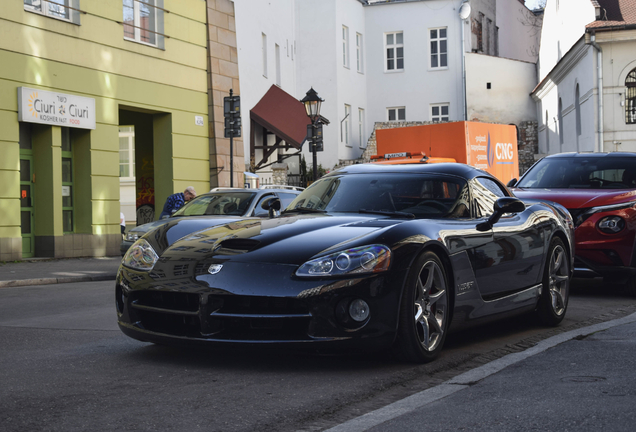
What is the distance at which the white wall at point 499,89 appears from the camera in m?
47.4

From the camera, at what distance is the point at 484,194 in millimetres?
6945

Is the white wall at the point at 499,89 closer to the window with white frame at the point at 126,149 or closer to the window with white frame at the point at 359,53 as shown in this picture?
the window with white frame at the point at 359,53

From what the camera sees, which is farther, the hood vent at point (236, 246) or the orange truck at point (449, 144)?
the orange truck at point (449, 144)

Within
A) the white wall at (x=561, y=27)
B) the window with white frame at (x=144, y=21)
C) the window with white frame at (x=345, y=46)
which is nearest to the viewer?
the window with white frame at (x=144, y=21)

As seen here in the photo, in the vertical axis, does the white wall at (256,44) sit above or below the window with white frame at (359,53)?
below

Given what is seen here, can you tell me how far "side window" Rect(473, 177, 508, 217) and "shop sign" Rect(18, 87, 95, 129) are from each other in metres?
12.8

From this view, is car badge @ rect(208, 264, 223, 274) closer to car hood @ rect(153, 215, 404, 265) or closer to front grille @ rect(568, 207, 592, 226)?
car hood @ rect(153, 215, 404, 265)

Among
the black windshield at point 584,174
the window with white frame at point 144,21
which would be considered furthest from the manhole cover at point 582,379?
the window with white frame at point 144,21

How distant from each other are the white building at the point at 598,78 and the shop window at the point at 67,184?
21.2 m

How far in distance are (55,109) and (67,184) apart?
1.97 metres

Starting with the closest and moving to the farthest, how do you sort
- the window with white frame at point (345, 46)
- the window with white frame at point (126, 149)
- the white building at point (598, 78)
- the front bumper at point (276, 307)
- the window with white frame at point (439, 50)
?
the front bumper at point (276, 307), the white building at point (598, 78), the window with white frame at point (126, 149), the window with white frame at point (345, 46), the window with white frame at point (439, 50)

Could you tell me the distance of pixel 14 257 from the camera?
17.5 metres

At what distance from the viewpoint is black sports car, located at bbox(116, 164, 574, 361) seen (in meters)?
5.11

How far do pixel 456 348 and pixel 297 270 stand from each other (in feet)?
5.63
